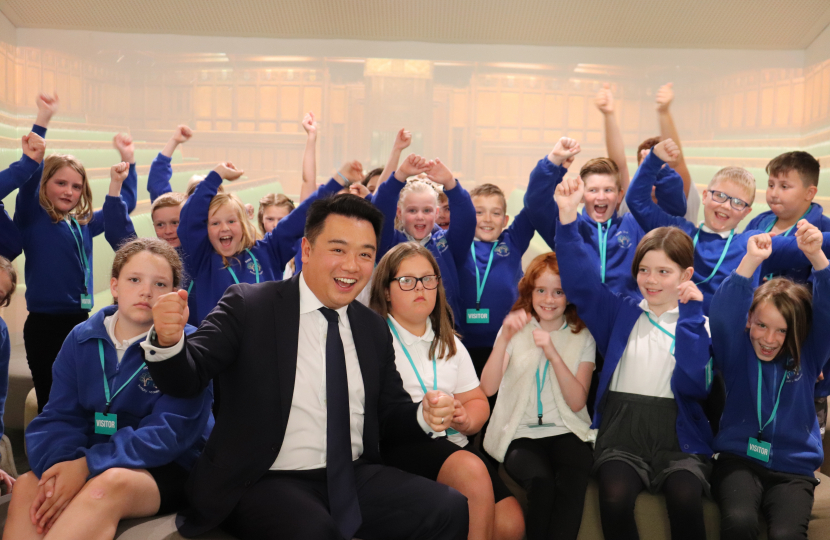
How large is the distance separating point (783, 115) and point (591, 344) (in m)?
3.61

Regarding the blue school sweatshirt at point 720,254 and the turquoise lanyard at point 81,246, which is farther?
the turquoise lanyard at point 81,246

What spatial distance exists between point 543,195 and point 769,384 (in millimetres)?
1067

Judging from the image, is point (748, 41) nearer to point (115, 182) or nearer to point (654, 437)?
point (654, 437)

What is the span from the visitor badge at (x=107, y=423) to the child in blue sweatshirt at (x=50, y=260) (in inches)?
48.6

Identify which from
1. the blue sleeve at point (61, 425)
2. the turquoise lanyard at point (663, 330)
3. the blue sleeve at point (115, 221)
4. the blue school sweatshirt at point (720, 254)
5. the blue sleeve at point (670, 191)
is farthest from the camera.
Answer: the blue sleeve at point (115, 221)

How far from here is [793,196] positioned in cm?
271

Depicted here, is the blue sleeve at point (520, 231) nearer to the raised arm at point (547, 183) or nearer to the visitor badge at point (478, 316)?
the raised arm at point (547, 183)

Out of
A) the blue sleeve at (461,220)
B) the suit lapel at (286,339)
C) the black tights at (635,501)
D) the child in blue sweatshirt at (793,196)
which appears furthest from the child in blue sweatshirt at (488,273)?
the suit lapel at (286,339)

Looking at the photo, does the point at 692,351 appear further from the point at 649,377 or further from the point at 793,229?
the point at 793,229

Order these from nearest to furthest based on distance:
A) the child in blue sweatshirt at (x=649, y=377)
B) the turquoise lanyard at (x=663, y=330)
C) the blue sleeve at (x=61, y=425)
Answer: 1. the blue sleeve at (x=61, y=425)
2. the child in blue sweatshirt at (x=649, y=377)
3. the turquoise lanyard at (x=663, y=330)

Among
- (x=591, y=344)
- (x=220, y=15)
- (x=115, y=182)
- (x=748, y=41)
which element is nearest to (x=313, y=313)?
(x=591, y=344)

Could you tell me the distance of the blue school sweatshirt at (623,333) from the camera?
2127 mm

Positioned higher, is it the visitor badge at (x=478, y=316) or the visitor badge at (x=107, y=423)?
the visitor badge at (x=478, y=316)

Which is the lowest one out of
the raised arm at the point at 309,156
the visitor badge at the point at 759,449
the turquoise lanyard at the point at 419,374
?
the visitor badge at the point at 759,449
